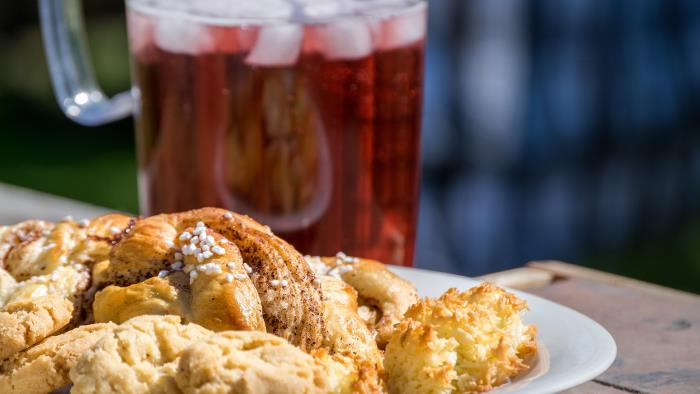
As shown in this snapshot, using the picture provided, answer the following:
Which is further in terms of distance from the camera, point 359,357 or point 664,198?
point 664,198

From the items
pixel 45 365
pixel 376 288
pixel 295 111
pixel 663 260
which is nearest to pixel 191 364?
pixel 45 365

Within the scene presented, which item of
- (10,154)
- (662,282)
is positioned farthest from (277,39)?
(10,154)

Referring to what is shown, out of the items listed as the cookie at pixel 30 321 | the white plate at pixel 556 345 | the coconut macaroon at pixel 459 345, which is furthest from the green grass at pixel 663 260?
the cookie at pixel 30 321

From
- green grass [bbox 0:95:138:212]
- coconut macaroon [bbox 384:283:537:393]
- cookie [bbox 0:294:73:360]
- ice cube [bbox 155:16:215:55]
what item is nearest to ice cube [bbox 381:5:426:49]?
ice cube [bbox 155:16:215:55]

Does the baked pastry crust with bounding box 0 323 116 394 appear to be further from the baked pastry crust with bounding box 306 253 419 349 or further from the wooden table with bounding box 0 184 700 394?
the wooden table with bounding box 0 184 700 394

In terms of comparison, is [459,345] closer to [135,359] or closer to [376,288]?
[376,288]

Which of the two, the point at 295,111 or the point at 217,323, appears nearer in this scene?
the point at 217,323

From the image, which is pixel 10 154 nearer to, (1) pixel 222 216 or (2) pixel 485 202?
(2) pixel 485 202
